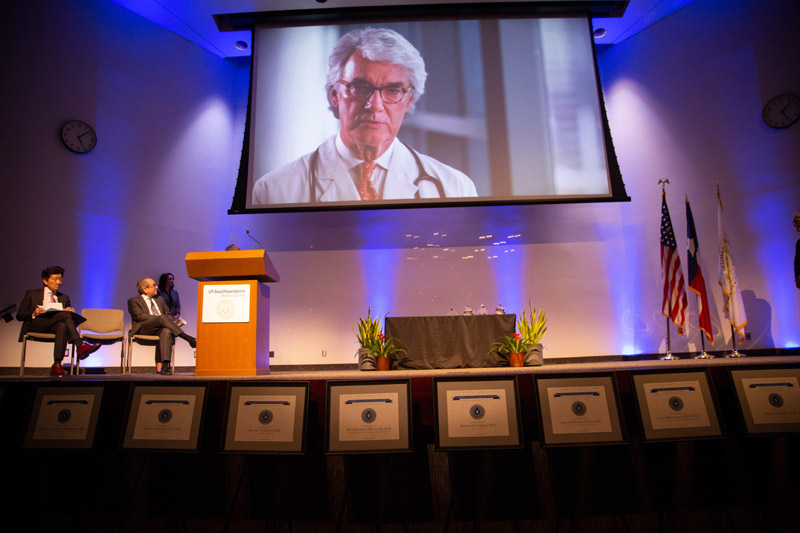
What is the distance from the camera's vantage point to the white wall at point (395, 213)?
20.6 feet

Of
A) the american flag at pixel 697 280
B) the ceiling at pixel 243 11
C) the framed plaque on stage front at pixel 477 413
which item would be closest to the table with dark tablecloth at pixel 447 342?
the american flag at pixel 697 280

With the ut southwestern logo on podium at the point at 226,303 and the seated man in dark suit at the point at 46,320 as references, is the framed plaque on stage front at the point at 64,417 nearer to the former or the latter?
the ut southwestern logo on podium at the point at 226,303

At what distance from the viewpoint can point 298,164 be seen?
6480 millimetres

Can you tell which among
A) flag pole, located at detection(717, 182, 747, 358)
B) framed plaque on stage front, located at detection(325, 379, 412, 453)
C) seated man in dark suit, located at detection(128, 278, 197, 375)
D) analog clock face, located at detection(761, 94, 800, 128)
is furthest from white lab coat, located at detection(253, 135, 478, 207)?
framed plaque on stage front, located at detection(325, 379, 412, 453)

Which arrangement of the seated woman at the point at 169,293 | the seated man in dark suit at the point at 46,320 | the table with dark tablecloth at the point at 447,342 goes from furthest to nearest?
the seated woman at the point at 169,293 < the table with dark tablecloth at the point at 447,342 < the seated man in dark suit at the point at 46,320

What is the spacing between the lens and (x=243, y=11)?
6.81m

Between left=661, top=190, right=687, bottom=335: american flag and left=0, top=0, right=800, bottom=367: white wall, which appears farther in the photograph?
left=0, top=0, right=800, bottom=367: white wall

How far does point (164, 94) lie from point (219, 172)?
129 centimetres

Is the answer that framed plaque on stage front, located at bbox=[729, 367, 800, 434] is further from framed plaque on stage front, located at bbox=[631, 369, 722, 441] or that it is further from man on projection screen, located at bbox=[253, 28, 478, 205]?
man on projection screen, located at bbox=[253, 28, 478, 205]

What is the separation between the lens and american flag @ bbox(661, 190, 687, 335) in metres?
5.93

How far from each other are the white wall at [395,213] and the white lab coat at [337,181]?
2.54ft

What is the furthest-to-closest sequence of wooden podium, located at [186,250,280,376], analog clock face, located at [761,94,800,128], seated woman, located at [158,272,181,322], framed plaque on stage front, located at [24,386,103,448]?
1. seated woman, located at [158,272,181,322]
2. analog clock face, located at [761,94,800,128]
3. wooden podium, located at [186,250,280,376]
4. framed plaque on stage front, located at [24,386,103,448]

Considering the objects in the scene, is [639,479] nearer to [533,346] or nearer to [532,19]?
[533,346]

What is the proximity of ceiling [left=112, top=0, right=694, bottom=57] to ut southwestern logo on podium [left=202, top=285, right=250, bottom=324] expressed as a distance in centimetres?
489
